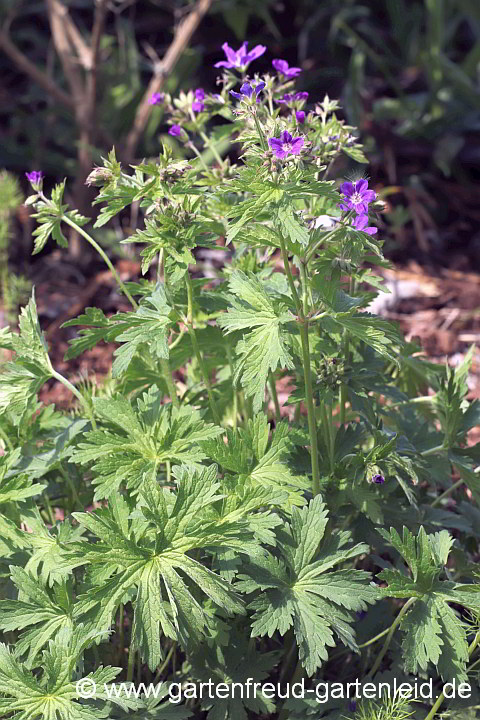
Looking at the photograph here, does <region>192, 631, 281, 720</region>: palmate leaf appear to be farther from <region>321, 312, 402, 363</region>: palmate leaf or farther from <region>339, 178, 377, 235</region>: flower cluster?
<region>339, 178, 377, 235</region>: flower cluster

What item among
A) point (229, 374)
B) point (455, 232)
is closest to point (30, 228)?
point (455, 232)

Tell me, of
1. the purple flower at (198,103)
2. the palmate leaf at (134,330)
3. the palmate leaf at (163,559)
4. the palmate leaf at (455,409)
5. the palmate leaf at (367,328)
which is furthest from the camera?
the purple flower at (198,103)

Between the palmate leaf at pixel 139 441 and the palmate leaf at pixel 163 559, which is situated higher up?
the palmate leaf at pixel 139 441

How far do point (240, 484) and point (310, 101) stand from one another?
11.5 ft

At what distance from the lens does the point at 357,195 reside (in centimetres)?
137

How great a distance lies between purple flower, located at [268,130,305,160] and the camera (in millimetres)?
1288

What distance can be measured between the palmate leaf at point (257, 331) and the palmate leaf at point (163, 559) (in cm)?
18

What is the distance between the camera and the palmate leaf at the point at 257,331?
4.44 ft

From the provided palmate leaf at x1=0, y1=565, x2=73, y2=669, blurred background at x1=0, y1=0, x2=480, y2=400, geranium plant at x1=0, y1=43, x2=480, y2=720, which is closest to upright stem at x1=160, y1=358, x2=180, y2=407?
geranium plant at x1=0, y1=43, x2=480, y2=720

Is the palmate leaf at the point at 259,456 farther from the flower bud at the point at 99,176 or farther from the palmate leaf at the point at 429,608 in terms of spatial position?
the flower bud at the point at 99,176

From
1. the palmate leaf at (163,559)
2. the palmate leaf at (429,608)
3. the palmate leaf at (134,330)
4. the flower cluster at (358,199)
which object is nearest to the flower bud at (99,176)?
the palmate leaf at (134,330)

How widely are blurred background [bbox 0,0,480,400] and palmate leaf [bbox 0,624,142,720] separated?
2.30 m

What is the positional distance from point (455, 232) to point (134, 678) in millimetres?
3148

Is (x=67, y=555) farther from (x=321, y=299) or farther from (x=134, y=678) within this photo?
(x=321, y=299)
